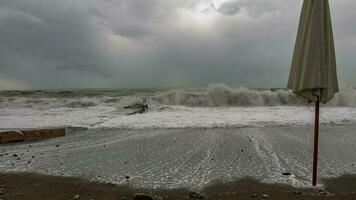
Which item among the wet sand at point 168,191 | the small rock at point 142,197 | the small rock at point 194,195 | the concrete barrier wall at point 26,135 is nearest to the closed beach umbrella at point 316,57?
the wet sand at point 168,191

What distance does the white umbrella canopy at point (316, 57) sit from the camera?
12.9ft

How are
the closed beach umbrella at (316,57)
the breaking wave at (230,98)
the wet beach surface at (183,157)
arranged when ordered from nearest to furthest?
the closed beach umbrella at (316,57) → the wet beach surface at (183,157) → the breaking wave at (230,98)

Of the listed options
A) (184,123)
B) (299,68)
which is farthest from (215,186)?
(184,123)

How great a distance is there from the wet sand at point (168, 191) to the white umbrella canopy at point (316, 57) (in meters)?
1.44

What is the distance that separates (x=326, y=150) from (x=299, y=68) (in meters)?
4.04

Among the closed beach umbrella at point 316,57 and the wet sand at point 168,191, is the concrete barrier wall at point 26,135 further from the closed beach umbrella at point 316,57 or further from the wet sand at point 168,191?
the closed beach umbrella at point 316,57

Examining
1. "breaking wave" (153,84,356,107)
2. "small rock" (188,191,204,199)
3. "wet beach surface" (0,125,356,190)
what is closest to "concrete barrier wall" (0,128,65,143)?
"wet beach surface" (0,125,356,190)

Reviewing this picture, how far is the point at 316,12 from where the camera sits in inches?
156

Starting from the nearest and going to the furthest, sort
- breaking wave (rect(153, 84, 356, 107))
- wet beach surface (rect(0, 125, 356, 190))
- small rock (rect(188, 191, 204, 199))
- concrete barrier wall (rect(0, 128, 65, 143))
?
small rock (rect(188, 191, 204, 199)) < wet beach surface (rect(0, 125, 356, 190)) < concrete barrier wall (rect(0, 128, 65, 143)) < breaking wave (rect(153, 84, 356, 107))

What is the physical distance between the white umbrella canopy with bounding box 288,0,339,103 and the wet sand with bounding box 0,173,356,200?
1.44m

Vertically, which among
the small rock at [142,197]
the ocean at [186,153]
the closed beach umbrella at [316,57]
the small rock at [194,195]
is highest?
the closed beach umbrella at [316,57]

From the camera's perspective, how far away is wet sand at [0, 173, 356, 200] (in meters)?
4.14

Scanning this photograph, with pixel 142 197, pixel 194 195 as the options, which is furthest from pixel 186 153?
pixel 142 197

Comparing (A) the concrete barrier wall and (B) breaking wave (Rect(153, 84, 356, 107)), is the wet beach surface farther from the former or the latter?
(B) breaking wave (Rect(153, 84, 356, 107))
